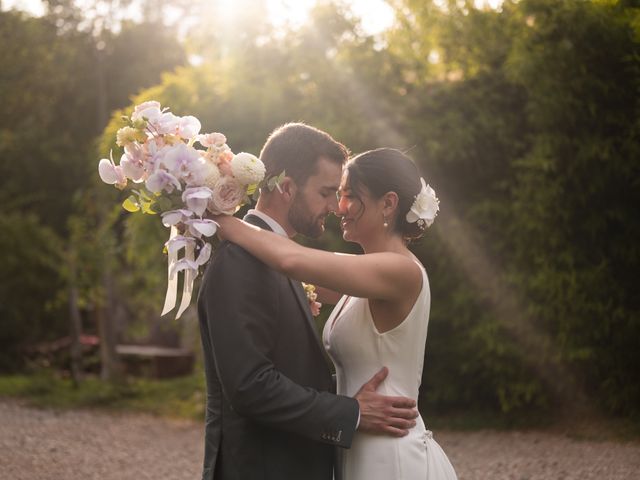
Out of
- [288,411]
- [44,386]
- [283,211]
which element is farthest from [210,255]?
[44,386]

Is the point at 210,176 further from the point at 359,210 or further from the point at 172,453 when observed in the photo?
the point at 172,453

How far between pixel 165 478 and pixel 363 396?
4717mm

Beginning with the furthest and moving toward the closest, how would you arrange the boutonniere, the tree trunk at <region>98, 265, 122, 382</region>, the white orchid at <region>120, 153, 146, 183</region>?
the tree trunk at <region>98, 265, 122, 382</region>, the boutonniere, the white orchid at <region>120, 153, 146, 183</region>

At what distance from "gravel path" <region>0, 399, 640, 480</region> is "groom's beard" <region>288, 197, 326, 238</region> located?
13.8 ft

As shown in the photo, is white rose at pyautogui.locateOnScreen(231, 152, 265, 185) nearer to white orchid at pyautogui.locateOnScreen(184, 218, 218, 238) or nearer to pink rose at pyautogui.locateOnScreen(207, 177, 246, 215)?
pink rose at pyautogui.locateOnScreen(207, 177, 246, 215)

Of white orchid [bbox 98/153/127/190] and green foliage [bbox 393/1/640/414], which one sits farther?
green foliage [bbox 393/1/640/414]

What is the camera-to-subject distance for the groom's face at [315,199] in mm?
3109

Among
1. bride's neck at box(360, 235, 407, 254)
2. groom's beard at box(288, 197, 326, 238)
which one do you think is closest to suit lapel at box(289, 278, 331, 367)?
groom's beard at box(288, 197, 326, 238)

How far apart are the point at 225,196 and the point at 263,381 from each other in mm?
658

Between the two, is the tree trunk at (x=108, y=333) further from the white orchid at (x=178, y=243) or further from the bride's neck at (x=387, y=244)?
the white orchid at (x=178, y=243)

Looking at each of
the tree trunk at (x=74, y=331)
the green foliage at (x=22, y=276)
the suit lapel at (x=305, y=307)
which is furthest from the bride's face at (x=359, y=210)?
the green foliage at (x=22, y=276)

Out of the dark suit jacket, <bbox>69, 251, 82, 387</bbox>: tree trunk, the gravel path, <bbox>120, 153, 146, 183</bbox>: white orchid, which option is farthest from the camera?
<bbox>69, 251, 82, 387</bbox>: tree trunk

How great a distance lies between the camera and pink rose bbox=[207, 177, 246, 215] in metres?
2.80

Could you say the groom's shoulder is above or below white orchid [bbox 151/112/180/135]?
below
